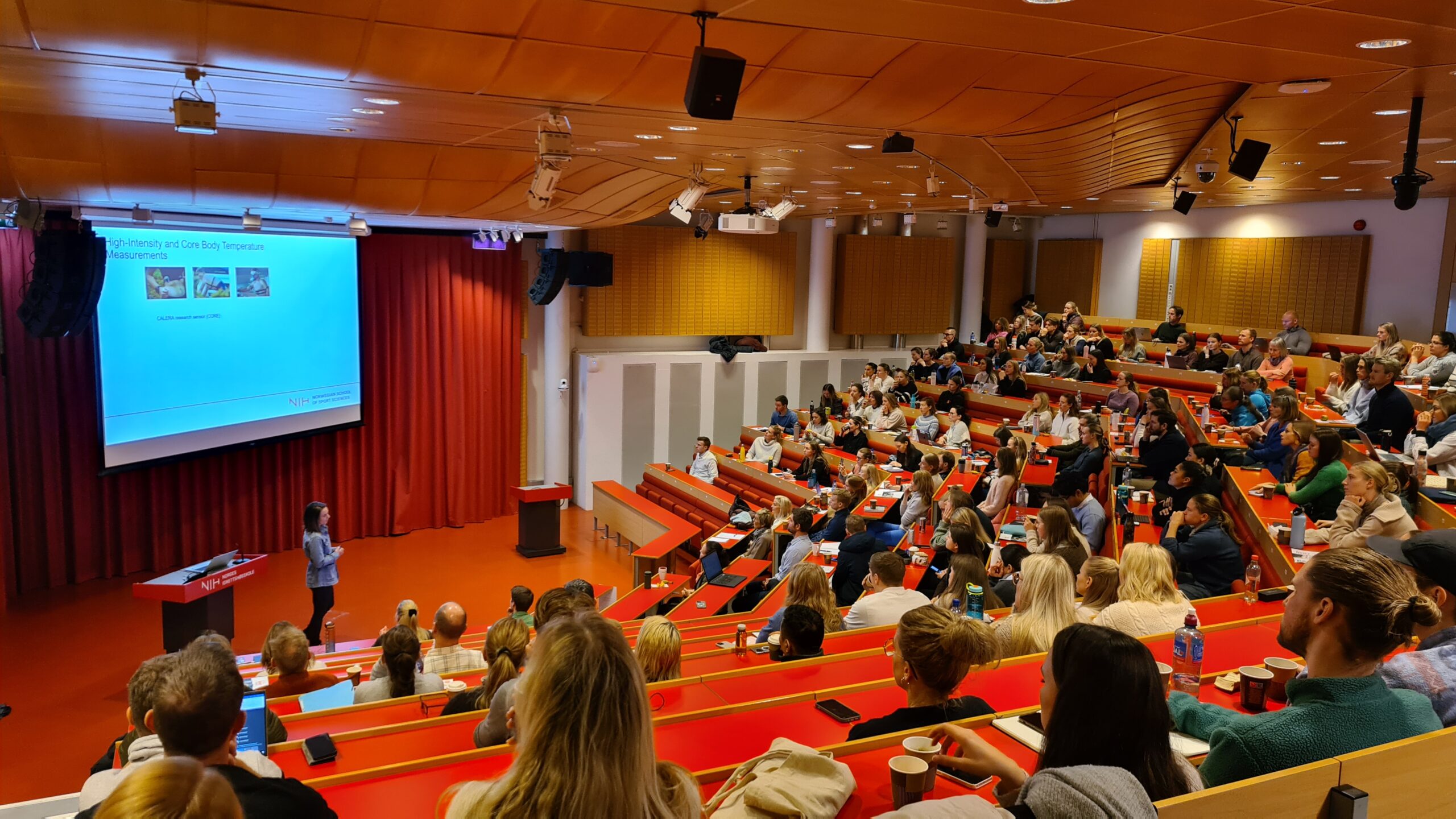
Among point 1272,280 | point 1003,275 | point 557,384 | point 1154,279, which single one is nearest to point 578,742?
point 557,384

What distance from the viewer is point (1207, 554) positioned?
5.24 meters

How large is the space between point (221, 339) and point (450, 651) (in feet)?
21.0

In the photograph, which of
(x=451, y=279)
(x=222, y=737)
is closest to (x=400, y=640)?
(x=222, y=737)

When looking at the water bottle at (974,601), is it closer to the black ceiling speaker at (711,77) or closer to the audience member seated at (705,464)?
the black ceiling speaker at (711,77)

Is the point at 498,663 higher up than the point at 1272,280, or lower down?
lower down

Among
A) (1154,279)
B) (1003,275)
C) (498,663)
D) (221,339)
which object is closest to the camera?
(498,663)

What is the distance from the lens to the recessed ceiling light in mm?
3783

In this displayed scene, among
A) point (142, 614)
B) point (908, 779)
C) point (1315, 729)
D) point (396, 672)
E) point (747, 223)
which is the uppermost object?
point (747, 223)

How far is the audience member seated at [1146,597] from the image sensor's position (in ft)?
13.2

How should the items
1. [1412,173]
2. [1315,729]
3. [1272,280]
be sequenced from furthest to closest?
[1272,280] < [1412,173] < [1315,729]

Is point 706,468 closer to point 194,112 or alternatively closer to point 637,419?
point 637,419

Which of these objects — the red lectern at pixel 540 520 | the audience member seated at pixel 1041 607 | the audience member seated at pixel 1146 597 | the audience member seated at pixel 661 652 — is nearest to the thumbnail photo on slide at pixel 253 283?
the red lectern at pixel 540 520

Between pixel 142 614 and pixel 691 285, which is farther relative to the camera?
pixel 691 285

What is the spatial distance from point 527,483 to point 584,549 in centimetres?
231
